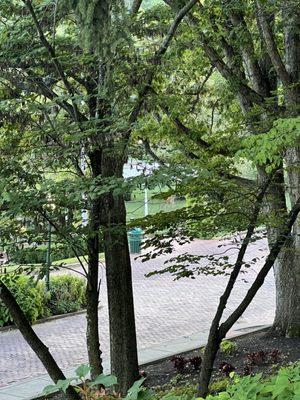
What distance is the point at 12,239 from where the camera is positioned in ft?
19.5

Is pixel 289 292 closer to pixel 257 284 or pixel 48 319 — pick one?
pixel 257 284

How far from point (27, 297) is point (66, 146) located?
31.5ft

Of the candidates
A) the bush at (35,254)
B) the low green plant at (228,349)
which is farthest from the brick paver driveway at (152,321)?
the bush at (35,254)

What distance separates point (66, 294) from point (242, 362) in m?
7.88

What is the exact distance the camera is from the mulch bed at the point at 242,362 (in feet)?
30.6

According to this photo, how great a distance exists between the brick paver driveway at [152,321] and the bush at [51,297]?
36 centimetres

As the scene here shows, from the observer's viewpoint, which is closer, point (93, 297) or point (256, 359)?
point (93, 297)

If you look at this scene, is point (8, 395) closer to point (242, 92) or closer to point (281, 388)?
point (242, 92)

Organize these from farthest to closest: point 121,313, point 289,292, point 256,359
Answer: point 289,292 < point 256,359 < point 121,313

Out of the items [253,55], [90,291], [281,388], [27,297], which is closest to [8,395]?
[90,291]

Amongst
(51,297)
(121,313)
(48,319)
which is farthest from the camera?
(51,297)

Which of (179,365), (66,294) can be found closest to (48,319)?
(66,294)

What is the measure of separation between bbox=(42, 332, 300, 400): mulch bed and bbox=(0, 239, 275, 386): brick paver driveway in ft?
4.16

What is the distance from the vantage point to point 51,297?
1670 cm
